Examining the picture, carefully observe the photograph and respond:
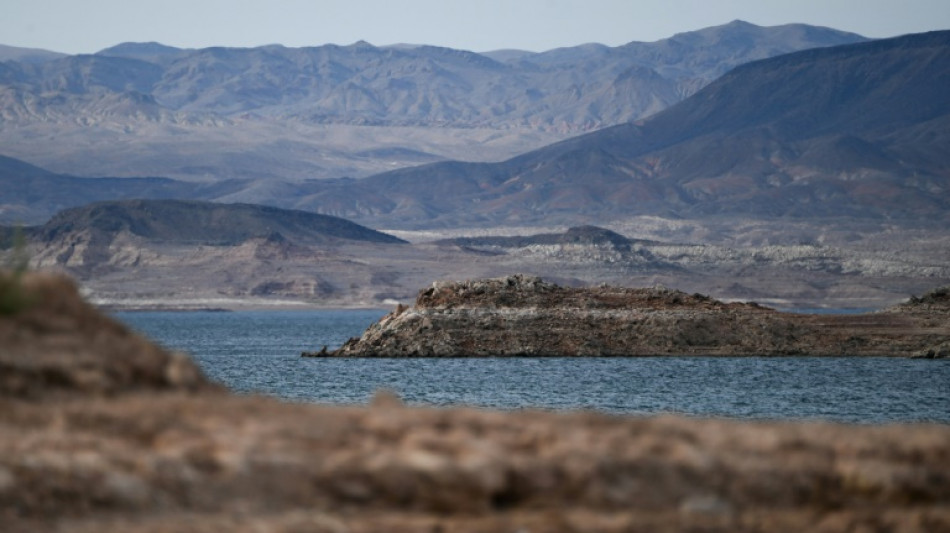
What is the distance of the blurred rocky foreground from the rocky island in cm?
6772

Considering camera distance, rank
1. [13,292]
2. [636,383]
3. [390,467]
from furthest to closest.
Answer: [636,383] → [13,292] → [390,467]

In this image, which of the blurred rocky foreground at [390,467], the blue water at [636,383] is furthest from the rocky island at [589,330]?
→ the blurred rocky foreground at [390,467]

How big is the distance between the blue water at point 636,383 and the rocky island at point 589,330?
2555 millimetres

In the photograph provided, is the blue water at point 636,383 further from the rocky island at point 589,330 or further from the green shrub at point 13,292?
the green shrub at point 13,292

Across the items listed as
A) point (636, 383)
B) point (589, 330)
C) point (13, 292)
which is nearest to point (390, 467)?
point (13, 292)

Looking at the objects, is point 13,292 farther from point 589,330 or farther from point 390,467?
point 589,330

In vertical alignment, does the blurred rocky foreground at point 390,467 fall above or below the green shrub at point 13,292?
below

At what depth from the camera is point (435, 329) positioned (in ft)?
264

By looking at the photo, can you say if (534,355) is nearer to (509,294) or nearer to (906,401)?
(509,294)

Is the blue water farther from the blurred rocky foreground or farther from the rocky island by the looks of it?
the blurred rocky foreground

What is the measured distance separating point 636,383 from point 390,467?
49.7 metres

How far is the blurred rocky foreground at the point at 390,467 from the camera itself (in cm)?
1058

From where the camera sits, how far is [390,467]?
10664 millimetres

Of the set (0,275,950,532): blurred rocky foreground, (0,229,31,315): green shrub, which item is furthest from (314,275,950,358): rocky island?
(0,275,950,532): blurred rocky foreground
